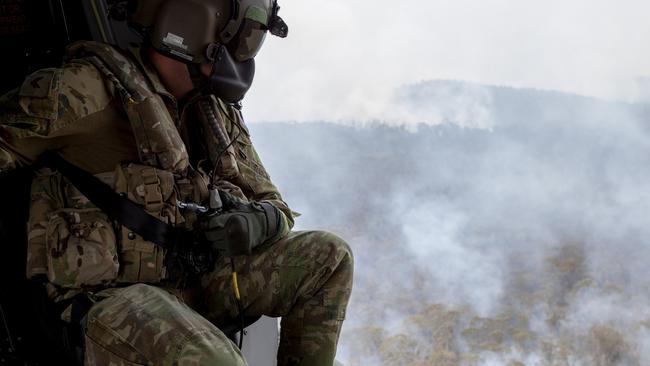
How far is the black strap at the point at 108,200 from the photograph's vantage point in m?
1.47

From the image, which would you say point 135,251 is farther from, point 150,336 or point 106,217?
point 150,336

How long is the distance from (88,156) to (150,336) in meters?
0.50

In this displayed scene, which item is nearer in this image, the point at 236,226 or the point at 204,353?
the point at 204,353

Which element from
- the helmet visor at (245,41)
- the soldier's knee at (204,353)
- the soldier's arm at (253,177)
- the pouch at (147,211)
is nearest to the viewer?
the soldier's knee at (204,353)

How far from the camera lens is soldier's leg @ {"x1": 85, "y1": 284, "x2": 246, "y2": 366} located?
4.11 ft

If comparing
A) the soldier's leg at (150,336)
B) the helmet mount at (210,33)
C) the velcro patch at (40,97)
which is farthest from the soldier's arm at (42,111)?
the soldier's leg at (150,336)

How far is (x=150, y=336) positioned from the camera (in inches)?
50.1

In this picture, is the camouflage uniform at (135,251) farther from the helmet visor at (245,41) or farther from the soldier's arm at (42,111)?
the helmet visor at (245,41)

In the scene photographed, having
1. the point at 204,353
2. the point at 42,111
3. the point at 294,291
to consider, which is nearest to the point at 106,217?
the point at 42,111

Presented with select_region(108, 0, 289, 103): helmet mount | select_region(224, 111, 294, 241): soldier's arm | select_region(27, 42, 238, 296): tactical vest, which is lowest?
select_region(27, 42, 238, 296): tactical vest

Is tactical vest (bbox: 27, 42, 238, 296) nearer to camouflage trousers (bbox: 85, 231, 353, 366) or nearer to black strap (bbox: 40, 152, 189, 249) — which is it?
black strap (bbox: 40, 152, 189, 249)

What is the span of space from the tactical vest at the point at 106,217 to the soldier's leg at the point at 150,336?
0.12 meters

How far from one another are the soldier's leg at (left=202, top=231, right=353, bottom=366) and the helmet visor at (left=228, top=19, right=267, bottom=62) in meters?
0.57

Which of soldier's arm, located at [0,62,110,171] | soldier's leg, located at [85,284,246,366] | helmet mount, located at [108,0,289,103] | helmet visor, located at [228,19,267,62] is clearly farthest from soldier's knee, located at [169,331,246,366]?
helmet visor, located at [228,19,267,62]
